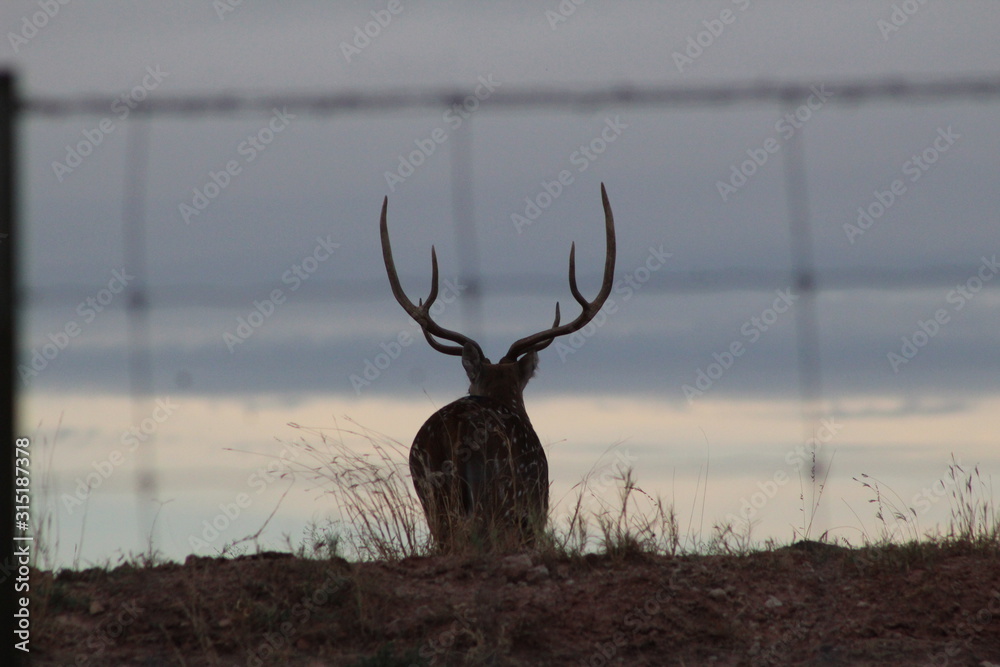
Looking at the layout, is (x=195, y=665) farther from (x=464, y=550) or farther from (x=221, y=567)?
(x=464, y=550)

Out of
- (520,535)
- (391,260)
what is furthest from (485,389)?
(520,535)

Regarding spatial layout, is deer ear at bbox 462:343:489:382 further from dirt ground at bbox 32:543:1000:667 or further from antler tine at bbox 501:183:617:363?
dirt ground at bbox 32:543:1000:667

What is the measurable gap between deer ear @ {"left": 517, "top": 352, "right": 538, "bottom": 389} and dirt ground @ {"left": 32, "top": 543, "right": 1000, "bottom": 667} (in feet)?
11.0

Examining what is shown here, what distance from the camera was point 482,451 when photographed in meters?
7.98

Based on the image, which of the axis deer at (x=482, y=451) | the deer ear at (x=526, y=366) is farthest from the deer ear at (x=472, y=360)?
the deer ear at (x=526, y=366)

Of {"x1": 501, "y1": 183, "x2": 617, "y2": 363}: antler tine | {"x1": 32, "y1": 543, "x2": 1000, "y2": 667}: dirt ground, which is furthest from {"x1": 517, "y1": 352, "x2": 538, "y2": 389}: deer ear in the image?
{"x1": 32, "y1": 543, "x2": 1000, "y2": 667}: dirt ground

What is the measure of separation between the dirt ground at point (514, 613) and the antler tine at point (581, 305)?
2.99m

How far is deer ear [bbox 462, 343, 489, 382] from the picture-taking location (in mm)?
9266

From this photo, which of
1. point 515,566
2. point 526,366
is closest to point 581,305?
point 526,366

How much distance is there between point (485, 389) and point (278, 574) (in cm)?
383

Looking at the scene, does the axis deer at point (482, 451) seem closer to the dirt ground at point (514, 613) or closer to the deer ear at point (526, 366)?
the deer ear at point (526, 366)

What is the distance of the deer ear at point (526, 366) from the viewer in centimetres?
964

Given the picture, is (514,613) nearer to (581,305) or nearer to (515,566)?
(515,566)

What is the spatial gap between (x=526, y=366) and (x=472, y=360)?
19.6 inches
